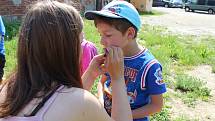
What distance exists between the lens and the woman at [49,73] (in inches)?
62.2

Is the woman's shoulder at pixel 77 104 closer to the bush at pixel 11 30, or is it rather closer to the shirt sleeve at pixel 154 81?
the shirt sleeve at pixel 154 81

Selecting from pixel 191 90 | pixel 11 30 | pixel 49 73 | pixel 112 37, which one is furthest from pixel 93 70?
pixel 11 30

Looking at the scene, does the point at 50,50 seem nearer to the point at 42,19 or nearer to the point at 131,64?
the point at 42,19

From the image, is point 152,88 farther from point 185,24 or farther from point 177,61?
point 185,24

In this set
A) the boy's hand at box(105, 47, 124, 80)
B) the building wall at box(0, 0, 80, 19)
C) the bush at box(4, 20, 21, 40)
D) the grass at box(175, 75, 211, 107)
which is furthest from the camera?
the building wall at box(0, 0, 80, 19)

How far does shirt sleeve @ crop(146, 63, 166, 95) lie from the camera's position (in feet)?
7.52

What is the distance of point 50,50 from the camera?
1612 mm

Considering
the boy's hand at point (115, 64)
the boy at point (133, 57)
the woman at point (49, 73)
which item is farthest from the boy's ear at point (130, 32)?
the woman at point (49, 73)

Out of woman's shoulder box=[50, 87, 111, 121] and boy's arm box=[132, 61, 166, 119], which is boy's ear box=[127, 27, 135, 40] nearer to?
boy's arm box=[132, 61, 166, 119]

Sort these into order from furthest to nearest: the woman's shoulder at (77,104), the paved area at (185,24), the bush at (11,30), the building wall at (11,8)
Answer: the paved area at (185,24), the building wall at (11,8), the bush at (11,30), the woman's shoulder at (77,104)

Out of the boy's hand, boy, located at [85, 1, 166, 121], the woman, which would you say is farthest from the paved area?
the woman

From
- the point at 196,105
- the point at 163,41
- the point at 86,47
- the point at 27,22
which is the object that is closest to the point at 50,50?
the point at 27,22

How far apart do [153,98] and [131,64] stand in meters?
0.23

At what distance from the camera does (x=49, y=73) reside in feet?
5.38
